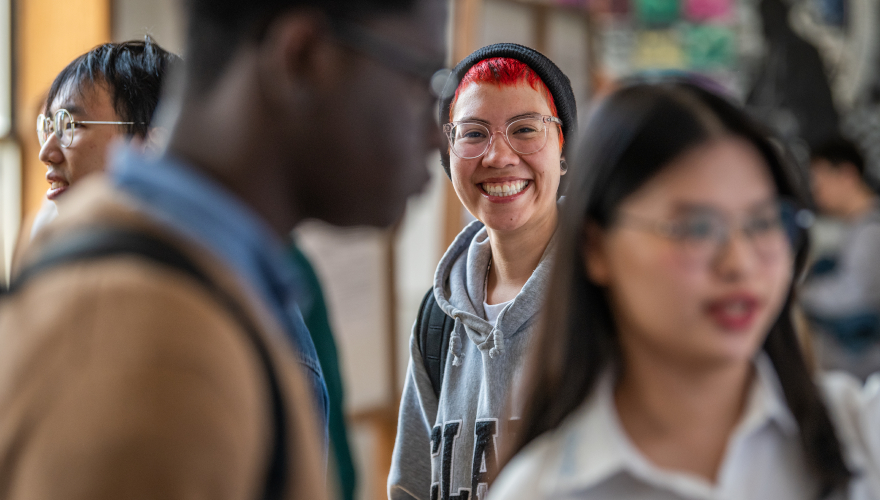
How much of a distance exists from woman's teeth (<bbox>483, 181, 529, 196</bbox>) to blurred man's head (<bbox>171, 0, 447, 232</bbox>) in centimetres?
59

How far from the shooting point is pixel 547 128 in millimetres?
1605

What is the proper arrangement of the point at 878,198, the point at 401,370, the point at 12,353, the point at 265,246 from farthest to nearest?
the point at 878,198
the point at 401,370
the point at 265,246
the point at 12,353

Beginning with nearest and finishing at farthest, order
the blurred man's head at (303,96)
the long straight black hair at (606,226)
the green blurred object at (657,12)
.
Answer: the blurred man's head at (303,96), the long straight black hair at (606,226), the green blurred object at (657,12)

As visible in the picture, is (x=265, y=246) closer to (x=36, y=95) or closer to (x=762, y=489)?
(x=762, y=489)

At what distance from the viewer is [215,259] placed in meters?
0.85

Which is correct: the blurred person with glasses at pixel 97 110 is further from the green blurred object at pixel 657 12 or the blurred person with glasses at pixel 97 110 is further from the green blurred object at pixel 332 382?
the green blurred object at pixel 657 12

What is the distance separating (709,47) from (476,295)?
16.8 feet

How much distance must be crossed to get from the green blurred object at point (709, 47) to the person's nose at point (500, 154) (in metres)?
4.95

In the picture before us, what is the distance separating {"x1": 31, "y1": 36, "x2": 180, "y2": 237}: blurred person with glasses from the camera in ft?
5.57

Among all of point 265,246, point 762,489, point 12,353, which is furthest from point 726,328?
point 12,353

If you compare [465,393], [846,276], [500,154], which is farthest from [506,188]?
[846,276]

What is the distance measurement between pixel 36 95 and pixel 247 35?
290 cm

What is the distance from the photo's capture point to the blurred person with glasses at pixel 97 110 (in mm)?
1698

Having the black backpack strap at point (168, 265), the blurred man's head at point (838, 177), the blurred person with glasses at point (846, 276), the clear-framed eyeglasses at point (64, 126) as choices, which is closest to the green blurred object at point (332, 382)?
the clear-framed eyeglasses at point (64, 126)
